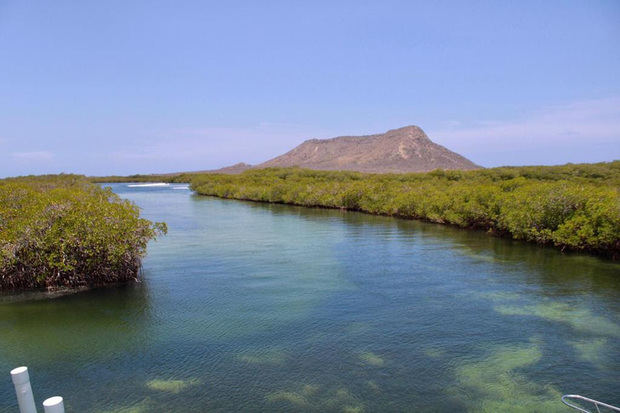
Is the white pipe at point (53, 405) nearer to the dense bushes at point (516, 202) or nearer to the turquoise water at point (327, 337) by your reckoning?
the turquoise water at point (327, 337)

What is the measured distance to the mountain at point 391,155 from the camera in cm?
14338

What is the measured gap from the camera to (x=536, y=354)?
41.0 feet

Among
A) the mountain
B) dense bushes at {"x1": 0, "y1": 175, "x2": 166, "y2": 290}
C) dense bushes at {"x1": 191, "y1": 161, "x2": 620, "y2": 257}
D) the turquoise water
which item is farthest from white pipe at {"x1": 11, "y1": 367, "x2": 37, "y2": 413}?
the mountain

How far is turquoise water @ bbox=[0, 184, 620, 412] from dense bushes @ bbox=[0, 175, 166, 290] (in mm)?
996

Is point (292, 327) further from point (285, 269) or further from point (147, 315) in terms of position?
point (285, 269)

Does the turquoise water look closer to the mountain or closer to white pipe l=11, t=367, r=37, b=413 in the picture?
white pipe l=11, t=367, r=37, b=413

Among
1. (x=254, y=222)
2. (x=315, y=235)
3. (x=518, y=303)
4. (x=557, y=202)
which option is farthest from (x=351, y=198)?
(x=518, y=303)

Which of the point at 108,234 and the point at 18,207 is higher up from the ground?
the point at 18,207

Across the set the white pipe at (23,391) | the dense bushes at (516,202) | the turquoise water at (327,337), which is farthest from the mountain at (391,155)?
the white pipe at (23,391)

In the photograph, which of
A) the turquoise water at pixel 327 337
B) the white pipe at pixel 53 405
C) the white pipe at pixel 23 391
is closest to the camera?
the white pipe at pixel 53 405

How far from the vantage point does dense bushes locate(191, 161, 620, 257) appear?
84.8ft

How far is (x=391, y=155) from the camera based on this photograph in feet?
502

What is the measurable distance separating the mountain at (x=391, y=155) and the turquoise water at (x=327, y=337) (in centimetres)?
11254

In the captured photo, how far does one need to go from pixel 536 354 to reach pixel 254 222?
3407 centimetres
